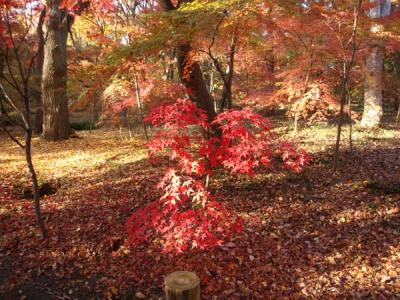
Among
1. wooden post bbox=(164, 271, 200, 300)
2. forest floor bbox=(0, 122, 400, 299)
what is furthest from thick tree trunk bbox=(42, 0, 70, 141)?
wooden post bbox=(164, 271, 200, 300)

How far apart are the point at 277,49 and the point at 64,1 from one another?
7.49m

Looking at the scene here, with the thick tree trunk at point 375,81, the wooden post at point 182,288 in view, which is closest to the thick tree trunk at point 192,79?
the wooden post at point 182,288

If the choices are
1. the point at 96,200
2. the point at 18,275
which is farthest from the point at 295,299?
the point at 96,200

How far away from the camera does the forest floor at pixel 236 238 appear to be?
4457mm

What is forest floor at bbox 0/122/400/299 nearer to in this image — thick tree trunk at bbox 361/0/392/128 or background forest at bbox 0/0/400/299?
background forest at bbox 0/0/400/299

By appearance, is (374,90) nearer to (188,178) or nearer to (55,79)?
(188,178)

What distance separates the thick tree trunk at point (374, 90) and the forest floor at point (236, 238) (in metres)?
5.33

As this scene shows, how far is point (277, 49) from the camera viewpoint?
12.3 meters

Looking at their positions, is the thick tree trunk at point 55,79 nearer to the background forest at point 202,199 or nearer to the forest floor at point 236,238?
the background forest at point 202,199

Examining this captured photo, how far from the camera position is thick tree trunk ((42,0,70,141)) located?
11.8 metres

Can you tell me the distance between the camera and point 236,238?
543cm

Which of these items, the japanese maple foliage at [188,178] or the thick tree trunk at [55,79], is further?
the thick tree trunk at [55,79]

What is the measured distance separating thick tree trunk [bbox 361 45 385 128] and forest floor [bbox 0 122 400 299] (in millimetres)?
5332

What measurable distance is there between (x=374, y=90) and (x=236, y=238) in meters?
10.6
